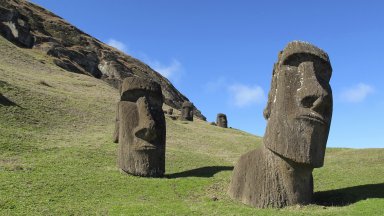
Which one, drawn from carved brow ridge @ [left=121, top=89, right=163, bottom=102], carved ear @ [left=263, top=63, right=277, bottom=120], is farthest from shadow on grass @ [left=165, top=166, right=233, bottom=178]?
carved ear @ [left=263, top=63, right=277, bottom=120]

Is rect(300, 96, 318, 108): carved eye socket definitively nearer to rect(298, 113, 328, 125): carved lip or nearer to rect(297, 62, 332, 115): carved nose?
rect(297, 62, 332, 115): carved nose

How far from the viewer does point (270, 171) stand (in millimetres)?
A: 14789

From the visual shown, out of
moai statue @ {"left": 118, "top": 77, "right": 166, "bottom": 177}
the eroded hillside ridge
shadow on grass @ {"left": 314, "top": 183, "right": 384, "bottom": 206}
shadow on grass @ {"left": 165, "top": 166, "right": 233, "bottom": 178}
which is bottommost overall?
shadow on grass @ {"left": 314, "top": 183, "right": 384, "bottom": 206}

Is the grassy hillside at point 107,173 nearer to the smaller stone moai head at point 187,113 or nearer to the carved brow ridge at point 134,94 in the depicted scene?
the carved brow ridge at point 134,94

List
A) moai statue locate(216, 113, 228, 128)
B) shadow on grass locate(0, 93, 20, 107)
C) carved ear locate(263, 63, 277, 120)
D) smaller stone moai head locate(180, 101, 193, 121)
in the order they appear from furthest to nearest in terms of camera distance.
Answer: moai statue locate(216, 113, 228, 128)
smaller stone moai head locate(180, 101, 193, 121)
shadow on grass locate(0, 93, 20, 107)
carved ear locate(263, 63, 277, 120)

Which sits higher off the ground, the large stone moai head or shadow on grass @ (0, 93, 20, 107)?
shadow on grass @ (0, 93, 20, 107)

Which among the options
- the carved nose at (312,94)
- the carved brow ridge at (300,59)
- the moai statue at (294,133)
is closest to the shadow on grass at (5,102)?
the moai statue at (294,133)

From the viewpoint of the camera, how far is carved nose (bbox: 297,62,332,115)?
14447 mm

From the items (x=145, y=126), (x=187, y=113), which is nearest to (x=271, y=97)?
(x=145, y=126)

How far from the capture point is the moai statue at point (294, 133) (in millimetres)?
14398

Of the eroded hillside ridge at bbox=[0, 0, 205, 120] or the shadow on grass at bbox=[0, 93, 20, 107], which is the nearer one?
the shadow on grass at bbox=[0, 93, 20, 107]

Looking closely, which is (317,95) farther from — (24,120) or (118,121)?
(24,120)

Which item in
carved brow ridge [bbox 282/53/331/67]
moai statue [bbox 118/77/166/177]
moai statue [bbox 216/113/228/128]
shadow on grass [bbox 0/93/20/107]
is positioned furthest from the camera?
moai statue [bbox 216/113/228/128]

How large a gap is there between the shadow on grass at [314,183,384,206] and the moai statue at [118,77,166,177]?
8.08 metres
